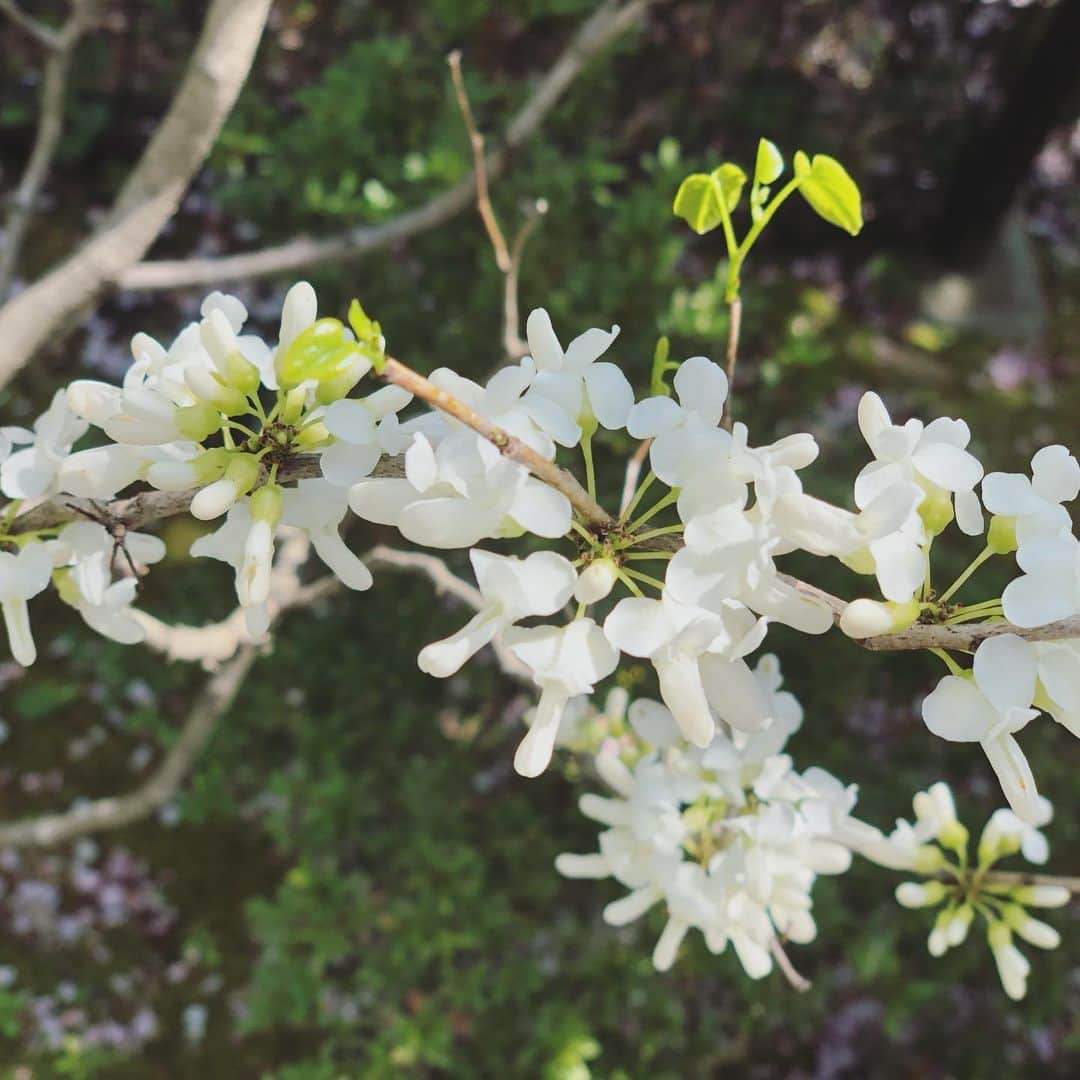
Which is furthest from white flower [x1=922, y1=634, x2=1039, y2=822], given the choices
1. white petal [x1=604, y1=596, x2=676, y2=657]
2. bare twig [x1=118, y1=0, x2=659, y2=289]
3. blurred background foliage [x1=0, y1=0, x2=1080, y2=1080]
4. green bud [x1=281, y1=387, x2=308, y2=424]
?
blurred background foliage [x1=0, y1=0, x2=1080, y2=1080]

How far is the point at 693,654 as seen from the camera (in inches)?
18.3

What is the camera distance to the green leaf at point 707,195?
21.7 inches

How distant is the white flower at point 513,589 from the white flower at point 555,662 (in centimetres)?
1

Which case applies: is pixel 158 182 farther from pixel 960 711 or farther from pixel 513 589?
pixel 960 711

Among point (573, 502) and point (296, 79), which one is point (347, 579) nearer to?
point (573, 502)

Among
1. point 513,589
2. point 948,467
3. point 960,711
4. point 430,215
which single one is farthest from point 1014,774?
point 430,215

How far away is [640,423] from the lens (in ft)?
1.53

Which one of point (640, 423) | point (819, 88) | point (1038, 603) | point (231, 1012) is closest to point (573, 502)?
point (640, 423)

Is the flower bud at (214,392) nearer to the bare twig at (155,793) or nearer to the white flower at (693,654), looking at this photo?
the white flower at (693,654)

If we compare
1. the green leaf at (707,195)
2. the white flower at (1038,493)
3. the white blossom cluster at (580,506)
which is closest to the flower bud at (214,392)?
the white blossom cluster at (580,506)

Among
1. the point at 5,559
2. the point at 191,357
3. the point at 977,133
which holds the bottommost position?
the point at 977,133

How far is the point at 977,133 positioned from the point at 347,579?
117 inches

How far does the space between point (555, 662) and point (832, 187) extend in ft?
0.98

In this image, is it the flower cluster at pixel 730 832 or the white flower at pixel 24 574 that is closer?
the white flower at pixel 24 574
